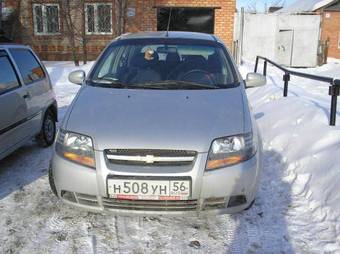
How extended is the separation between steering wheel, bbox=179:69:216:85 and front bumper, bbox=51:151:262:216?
1229 millimetres

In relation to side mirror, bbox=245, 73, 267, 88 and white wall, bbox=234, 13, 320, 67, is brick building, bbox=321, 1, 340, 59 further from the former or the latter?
side mirror, bbox=245, 73, 267, 88

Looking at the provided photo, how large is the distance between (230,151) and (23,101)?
2.94 meters

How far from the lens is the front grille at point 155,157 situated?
2.95 meters

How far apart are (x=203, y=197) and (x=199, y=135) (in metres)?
0.46

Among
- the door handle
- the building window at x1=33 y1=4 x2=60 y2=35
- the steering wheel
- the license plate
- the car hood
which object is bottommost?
the license plate

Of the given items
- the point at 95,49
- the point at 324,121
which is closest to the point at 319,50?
the point at 95,49

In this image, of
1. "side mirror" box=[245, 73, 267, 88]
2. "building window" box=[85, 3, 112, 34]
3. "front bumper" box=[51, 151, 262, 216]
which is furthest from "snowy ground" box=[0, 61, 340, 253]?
"building window" box=[85, 3, 112, 34]

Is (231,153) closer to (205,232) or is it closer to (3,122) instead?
(205,232)

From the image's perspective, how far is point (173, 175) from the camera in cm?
292

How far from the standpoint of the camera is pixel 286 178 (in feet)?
14.4

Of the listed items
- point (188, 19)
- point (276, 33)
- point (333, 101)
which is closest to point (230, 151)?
point (333, 101)

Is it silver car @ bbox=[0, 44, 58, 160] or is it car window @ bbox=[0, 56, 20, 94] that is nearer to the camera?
silver car @ bbox=[0, 44, 58, 160]

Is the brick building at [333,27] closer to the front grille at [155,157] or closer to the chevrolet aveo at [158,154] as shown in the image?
the chevrolet aveo at [158,154]

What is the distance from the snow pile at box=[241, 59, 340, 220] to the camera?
3.73m
